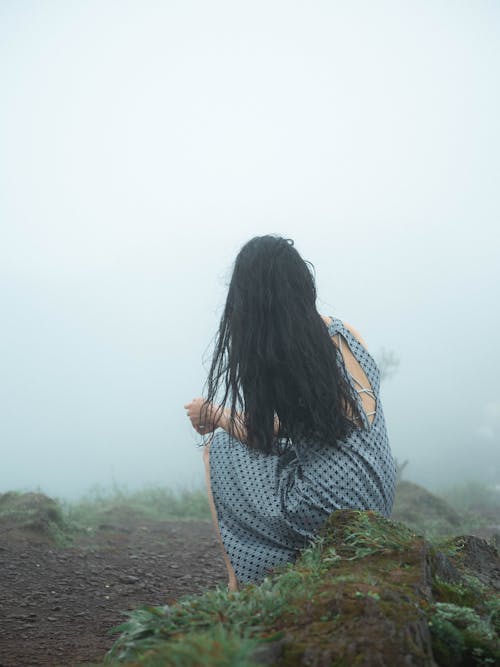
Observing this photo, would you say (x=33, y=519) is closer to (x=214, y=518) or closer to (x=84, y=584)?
(x=84, y=584)

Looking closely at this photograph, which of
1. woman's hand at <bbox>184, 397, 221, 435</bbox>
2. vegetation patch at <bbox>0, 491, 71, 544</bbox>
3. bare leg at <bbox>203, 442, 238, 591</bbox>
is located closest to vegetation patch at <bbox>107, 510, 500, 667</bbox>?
bare leg at <bbox>203, 442, 238, 591</bbox>

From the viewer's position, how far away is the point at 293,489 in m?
3.52

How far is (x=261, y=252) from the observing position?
12.6 ft

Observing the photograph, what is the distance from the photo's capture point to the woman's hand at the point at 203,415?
3973 mm

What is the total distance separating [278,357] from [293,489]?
64 cm

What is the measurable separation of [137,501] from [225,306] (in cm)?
795

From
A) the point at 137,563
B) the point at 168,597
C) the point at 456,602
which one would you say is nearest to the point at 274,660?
the point at 456,602

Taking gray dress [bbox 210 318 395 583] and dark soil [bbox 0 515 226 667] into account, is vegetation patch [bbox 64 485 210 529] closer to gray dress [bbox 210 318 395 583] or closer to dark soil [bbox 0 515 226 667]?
dark soil [bbox 0 515 226 667]

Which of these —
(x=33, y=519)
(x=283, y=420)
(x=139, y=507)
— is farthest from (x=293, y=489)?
(x=139, y=507)

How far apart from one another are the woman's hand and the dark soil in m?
1.20

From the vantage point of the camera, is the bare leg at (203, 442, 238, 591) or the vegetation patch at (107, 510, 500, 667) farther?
the bare leg at (203, 442, 238, 591)

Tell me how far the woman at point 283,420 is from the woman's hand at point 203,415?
0.03ft

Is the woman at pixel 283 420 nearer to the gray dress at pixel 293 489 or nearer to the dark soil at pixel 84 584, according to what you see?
the gray dress at pixel 293 489

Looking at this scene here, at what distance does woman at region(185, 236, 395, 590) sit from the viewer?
139 inches
